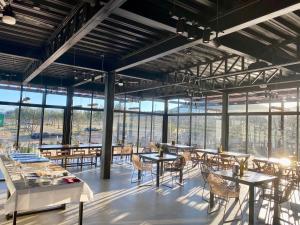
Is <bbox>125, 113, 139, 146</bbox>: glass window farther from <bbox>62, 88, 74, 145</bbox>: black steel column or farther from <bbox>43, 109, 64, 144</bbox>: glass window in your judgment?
<bbox>43, 109, 64, 144</bbox>: glass window

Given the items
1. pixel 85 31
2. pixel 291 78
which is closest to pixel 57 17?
pixel 85 31

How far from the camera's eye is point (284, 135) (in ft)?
29.0

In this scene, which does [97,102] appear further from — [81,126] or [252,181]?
[252,181]

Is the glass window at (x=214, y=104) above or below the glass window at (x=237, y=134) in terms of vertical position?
above

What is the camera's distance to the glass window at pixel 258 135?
9.42 meters

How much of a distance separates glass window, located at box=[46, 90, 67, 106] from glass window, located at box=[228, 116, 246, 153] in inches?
302

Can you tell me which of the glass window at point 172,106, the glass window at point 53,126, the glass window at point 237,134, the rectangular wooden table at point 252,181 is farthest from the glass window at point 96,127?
the rectangular wooden table at point 252,181

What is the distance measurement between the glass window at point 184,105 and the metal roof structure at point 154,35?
4.44 metres

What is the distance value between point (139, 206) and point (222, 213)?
1.72 metres

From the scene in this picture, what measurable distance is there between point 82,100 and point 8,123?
3269mm

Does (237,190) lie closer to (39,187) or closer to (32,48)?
(39,187)

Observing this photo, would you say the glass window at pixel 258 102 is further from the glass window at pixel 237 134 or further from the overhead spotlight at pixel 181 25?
the overhead spotlight at pixel 181 25

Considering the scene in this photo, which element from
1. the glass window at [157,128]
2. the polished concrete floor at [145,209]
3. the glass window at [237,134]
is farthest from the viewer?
the glass window at [157,128]

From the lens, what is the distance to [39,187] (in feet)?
10.5
